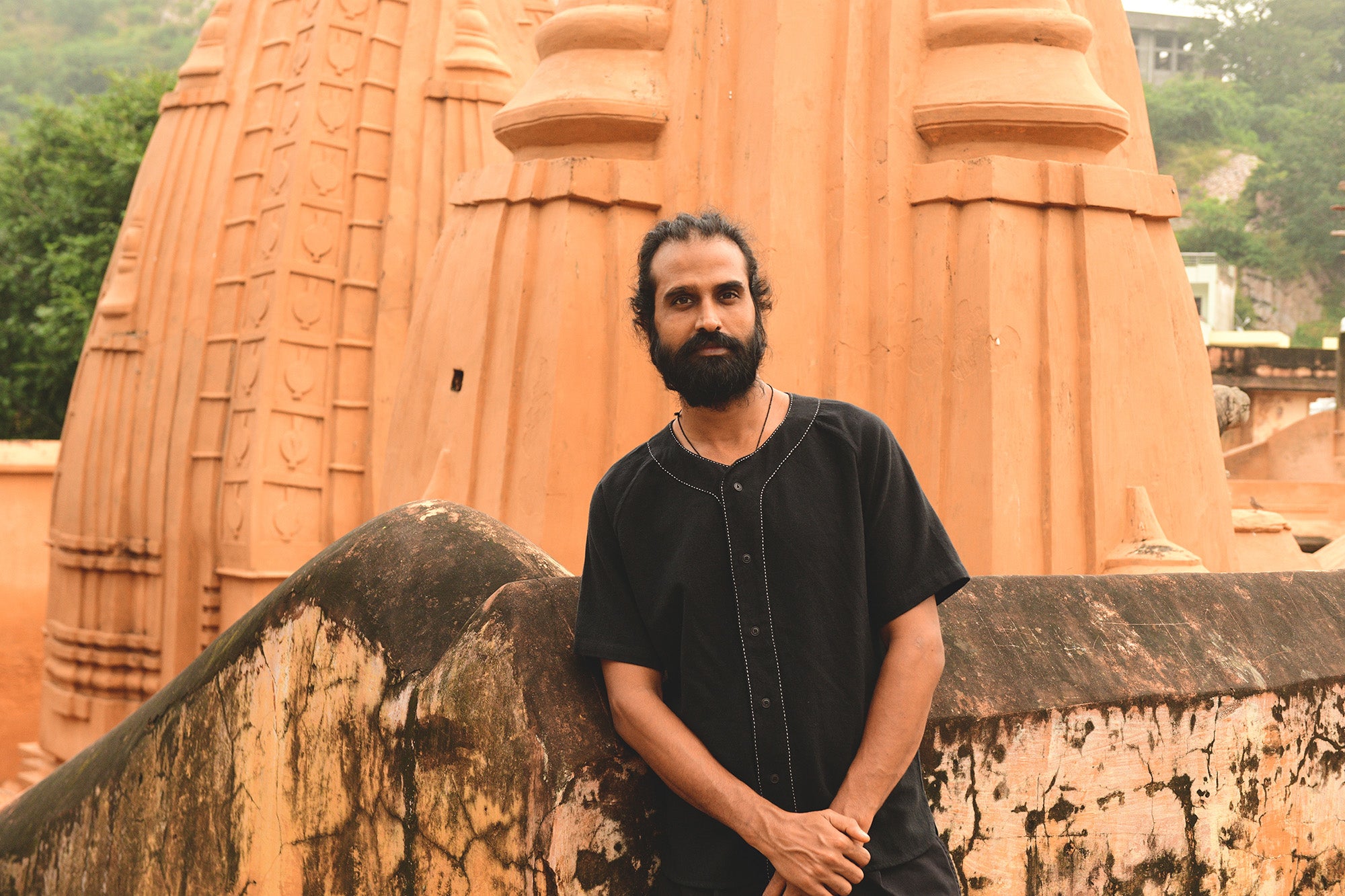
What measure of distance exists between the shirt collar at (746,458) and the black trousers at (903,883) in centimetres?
54

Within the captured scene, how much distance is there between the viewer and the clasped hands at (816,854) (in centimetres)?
169

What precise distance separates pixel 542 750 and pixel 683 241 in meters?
0.76

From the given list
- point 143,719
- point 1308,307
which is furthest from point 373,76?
point 1308,307

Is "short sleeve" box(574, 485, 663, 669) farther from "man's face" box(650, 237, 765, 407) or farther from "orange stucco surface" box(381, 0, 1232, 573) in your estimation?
"orange stucco surface" box(381, 0, 1232, 573)

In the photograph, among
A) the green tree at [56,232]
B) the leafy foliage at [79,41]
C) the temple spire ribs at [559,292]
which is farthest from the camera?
the leafy foliage at [79,41]

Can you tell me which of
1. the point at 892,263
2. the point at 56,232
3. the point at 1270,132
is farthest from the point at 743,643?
the point at 1270,132

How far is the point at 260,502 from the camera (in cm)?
800

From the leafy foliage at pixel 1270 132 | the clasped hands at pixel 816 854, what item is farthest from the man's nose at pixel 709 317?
the leafy foliage at pixel 1270 132

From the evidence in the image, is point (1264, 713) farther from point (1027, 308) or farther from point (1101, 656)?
point (1027, 308)

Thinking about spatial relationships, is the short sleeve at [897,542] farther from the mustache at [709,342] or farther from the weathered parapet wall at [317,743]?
the weathered parapet wall at [317,743]

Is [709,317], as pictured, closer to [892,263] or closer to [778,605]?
[778,605]

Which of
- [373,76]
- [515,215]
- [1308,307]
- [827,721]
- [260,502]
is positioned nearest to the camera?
[827,721]

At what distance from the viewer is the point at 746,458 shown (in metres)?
1.87

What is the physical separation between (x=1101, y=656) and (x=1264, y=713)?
39cm
